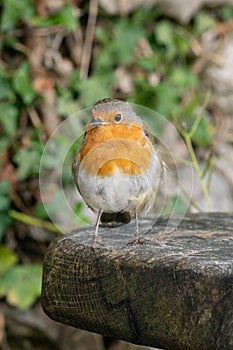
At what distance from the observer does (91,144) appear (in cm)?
162

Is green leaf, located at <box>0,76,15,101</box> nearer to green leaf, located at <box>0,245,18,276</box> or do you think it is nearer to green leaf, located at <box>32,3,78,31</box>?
green leaf, located at <box>32,3,78,31</box>

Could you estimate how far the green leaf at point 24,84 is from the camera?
3.37 metres

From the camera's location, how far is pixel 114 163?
5.24 ft

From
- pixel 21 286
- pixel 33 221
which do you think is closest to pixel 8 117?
pixel 33 221

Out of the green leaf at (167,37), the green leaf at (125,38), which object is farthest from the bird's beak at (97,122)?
the green leaf at (167,37)

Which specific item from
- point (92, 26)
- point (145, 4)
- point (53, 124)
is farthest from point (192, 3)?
point (53, 124)

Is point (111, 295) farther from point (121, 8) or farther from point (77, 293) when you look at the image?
point (121, 8)

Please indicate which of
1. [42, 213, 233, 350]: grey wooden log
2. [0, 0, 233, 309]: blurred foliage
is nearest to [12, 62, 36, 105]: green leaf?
[0, 0, 233, 309]: blurred foliage

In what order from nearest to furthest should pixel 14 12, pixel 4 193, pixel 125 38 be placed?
pixel 4 193
pixel 14 12
pixel 125 38

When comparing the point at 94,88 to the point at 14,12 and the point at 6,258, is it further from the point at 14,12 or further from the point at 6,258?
the point at 6,258

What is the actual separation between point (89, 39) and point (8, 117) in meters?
0.55

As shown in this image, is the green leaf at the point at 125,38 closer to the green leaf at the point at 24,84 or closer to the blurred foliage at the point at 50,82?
the blurred foliage at the point at 50,82

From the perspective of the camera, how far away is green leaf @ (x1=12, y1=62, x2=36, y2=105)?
133 inches

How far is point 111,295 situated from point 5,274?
215 centimetres
